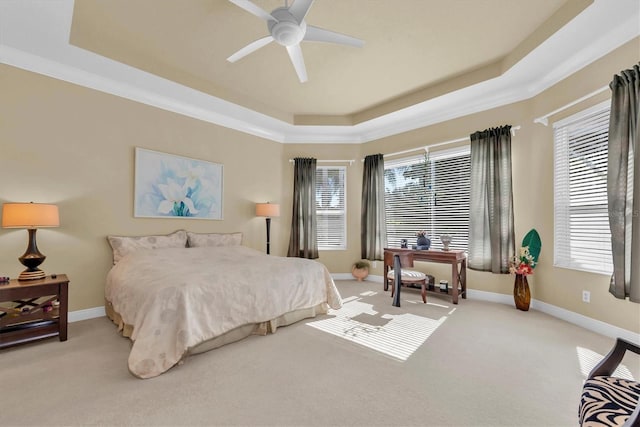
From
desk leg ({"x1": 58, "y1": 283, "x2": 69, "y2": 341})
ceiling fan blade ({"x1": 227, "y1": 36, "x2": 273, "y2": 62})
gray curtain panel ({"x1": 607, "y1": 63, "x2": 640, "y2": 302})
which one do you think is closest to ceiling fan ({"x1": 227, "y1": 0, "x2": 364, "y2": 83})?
ceiling fan blade ({"x1": 227, "y1": 36, "x2": 273, "y2": 62})

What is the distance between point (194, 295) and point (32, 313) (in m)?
1.66

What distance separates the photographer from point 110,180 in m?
3.47

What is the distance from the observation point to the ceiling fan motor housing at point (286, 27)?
7.38ft

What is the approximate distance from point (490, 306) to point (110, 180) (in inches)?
205

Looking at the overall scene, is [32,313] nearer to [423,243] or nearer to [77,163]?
[77,163]

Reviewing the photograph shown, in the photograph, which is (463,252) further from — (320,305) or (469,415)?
(469,415)

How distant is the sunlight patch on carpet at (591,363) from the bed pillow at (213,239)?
4.22 meters

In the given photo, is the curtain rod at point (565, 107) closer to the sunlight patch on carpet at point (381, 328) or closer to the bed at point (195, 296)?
the sunlight patch on carpet at point (381, 328)

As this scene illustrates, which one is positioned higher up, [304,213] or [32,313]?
[304,213]

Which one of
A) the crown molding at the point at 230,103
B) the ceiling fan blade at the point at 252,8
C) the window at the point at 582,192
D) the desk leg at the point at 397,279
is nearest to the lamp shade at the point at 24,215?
the crown molding at the point at 230,103

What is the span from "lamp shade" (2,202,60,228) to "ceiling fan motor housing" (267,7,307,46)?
2724 millimetres

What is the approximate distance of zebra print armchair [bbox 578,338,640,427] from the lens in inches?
39.6

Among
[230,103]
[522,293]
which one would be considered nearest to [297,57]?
[230,103]

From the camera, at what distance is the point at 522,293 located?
11.5 ft
